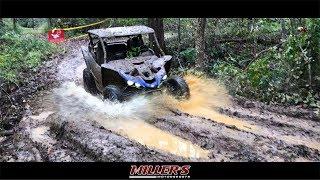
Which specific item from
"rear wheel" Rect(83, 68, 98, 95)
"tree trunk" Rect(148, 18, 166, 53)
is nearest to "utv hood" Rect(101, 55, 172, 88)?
"tree trunk" Rect(148, 18, 166, 53)

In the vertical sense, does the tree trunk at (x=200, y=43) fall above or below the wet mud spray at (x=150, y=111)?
above

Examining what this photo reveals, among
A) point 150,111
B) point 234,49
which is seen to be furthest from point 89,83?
point 234,49

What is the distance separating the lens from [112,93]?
325 inches

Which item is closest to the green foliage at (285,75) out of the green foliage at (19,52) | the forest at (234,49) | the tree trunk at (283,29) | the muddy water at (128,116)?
the forest at (234,49)

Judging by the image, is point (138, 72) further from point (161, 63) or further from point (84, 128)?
point (84, 128)

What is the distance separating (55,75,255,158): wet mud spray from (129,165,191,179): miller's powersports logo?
0.84 ft

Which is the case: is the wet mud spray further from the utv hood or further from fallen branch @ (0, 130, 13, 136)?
fallen branch @ (0, 130, 13, 136)

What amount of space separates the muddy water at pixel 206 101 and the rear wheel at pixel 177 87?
0.11 m

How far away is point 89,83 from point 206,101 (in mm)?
2646

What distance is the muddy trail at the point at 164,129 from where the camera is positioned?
6680 mm

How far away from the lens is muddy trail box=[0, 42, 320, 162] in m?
6.68

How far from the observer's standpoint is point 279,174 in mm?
6414

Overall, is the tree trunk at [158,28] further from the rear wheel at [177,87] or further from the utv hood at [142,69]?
the rear wheel at [177,87]

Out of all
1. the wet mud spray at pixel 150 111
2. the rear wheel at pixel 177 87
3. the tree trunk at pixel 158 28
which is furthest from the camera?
the tree trunk at pixel 158 28
